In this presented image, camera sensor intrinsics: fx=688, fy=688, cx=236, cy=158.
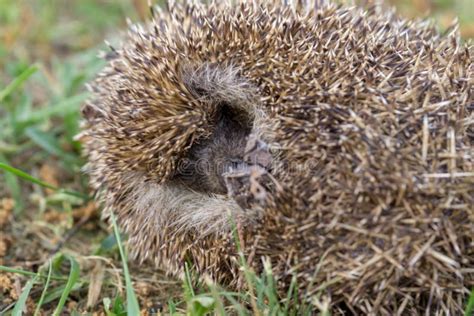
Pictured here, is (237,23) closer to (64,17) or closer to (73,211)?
(73,211)

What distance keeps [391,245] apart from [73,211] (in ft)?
7.72

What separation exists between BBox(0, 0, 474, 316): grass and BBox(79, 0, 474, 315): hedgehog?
18cm

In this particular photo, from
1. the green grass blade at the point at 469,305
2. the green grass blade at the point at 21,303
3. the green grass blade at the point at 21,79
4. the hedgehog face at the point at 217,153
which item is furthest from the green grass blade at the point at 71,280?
the green grass blade at the point at 469,305

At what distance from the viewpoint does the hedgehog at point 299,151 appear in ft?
9.21

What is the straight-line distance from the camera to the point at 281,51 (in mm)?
3230

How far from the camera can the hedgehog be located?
2.81m

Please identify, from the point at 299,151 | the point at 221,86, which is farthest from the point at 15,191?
the point at 299,151

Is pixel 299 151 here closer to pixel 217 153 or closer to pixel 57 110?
pixel 217 153

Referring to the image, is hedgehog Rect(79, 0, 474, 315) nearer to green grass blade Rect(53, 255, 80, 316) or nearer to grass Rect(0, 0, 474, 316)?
grass Rect(0, 0, 474, 316)

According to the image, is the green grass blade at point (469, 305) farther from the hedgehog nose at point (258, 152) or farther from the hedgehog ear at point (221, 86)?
the hedgehog ear at point (221, 86)

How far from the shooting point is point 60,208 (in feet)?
14.8

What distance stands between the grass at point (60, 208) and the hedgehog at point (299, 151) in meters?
0.18

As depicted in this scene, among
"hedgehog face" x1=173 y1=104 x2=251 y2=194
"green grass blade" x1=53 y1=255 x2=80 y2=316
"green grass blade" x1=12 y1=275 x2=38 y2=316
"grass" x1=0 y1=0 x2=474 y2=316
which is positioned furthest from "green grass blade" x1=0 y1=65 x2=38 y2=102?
"green grass blade" x1=12 y1=275 x2=38 y2=316

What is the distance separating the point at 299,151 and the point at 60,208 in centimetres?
213
